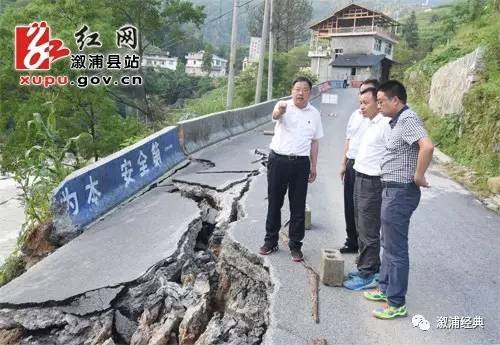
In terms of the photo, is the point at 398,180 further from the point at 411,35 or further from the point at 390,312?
the point at 411,35

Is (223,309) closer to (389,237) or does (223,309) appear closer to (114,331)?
(114,331)

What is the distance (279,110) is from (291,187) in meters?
0.80

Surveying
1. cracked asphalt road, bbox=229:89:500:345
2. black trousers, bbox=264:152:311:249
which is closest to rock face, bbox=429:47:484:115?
cracked asphalt road, bbox=229:89:500:345

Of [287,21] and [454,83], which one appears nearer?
[454,83]

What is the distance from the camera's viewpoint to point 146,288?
4.30 metres

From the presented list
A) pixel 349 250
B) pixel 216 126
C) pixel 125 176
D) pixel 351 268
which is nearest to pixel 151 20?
pixel 216 126

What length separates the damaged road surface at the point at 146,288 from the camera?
377 cm

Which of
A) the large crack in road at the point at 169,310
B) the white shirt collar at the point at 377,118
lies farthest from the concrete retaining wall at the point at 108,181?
the white shirt collar at the point at 377,118

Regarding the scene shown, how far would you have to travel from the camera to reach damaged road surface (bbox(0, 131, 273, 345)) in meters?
3.77

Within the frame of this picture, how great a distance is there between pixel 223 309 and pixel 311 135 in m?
1.87

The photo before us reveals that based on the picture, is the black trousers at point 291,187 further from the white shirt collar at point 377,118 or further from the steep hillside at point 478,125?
the steep hillside at point 478,125

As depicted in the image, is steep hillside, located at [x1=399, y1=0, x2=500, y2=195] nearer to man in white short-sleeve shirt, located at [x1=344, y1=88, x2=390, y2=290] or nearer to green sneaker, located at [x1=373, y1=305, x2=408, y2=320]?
man in white short-sleeve shirt, located at [x1=344, y1=88, x2=390, y2=290]

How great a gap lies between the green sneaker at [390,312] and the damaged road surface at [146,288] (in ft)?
2.94

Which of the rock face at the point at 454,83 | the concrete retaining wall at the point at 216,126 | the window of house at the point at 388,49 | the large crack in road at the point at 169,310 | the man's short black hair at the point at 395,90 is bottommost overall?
the large crack in road at the point at 169,310
